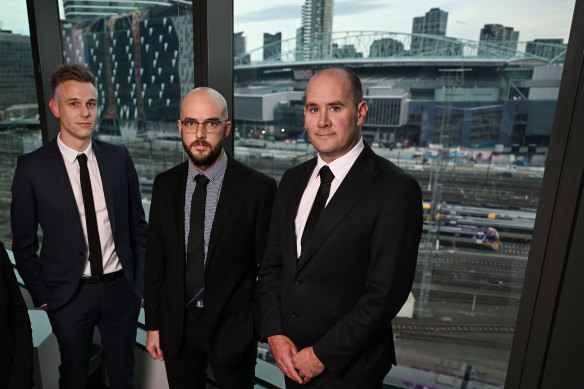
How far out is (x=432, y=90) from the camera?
190 centimetres

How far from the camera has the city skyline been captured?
49.3 inches

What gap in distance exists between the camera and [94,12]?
2.81m

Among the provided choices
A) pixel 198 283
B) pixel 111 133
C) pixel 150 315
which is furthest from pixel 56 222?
pixel 111 133

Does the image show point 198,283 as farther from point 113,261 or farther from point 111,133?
point 111,133

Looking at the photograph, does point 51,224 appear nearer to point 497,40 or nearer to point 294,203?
point 294,203

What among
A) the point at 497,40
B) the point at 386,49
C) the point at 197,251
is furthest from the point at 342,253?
the point at 497,40

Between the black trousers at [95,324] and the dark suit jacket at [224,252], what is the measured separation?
421mm

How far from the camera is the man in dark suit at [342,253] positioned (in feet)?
3.52

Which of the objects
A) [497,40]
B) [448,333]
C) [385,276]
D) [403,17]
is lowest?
[448,333]

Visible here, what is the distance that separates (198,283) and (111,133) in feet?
5.90

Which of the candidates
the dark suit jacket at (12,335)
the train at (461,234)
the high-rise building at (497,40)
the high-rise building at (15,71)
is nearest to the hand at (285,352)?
the dark suit jacket at (12,335)

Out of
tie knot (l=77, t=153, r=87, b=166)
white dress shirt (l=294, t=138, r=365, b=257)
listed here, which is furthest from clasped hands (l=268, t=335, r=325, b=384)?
tie knot (l=77, t=153, r=87, b=166)

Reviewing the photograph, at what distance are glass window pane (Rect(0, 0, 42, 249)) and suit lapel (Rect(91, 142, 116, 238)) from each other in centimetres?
116

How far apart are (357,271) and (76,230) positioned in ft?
4.62
